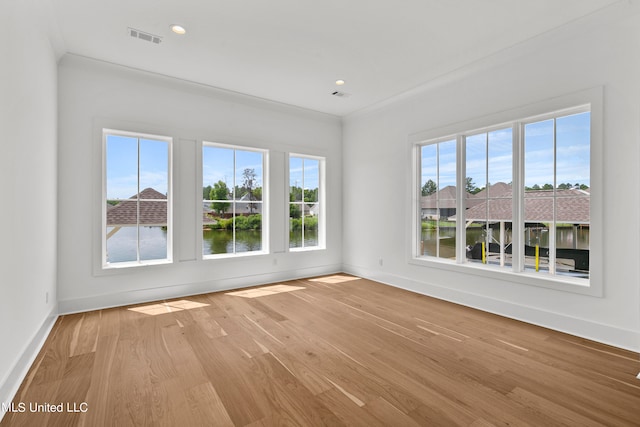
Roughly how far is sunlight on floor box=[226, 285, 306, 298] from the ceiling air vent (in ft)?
10.8

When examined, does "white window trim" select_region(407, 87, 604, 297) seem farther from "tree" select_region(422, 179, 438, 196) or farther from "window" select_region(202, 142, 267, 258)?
"window" select_region(202, 142, 267, 258)

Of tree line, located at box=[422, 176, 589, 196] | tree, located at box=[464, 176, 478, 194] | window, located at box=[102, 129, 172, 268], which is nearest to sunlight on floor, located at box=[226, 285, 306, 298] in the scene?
window, located at box=[102, 129, 172, 268]

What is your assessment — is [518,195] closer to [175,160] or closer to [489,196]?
[489,196]

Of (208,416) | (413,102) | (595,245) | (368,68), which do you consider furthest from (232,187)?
(595,245)

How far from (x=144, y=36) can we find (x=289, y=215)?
316cm

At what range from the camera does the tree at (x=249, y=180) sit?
496 centimetres

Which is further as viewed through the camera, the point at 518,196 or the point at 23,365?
the point at 518,196

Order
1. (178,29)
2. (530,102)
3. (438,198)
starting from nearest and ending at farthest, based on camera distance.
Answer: (178,29), (530,102), (438,198)

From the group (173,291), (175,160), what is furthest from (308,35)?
(173,291)

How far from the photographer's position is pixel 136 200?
4062mm

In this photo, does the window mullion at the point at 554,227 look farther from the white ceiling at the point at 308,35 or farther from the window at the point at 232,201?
the window at the point at 232,201

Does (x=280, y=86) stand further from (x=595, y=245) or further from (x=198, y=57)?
(x=595, y=245)

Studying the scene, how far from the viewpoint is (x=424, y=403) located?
192cm

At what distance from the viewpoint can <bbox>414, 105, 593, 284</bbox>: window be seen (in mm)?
3117
